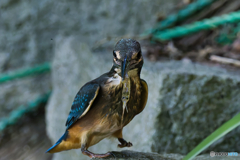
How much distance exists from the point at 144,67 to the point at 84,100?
83 centimetres

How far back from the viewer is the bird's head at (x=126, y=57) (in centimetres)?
85

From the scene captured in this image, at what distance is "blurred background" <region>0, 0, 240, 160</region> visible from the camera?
163cm

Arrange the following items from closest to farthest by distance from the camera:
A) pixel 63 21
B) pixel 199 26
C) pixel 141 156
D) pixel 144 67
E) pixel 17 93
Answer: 1. pixel 141 156
2. pixel 144 67
3. pixel 199 26
4. pixel 63 21
5. pixel 17 93

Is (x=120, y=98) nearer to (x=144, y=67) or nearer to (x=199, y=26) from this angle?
(x=144, y=67)

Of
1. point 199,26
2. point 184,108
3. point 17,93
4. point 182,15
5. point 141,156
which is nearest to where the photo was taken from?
point 141,156

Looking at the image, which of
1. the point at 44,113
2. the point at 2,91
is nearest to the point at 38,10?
the point at 2,91

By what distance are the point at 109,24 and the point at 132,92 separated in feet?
6.40

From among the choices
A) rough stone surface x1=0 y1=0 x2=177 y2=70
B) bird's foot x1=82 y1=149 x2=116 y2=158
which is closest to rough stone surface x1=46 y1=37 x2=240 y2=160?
bird's foot x1=82 y1=149 x2=116 y2=158

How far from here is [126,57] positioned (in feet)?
2.80

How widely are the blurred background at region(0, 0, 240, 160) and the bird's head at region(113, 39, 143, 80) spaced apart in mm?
736

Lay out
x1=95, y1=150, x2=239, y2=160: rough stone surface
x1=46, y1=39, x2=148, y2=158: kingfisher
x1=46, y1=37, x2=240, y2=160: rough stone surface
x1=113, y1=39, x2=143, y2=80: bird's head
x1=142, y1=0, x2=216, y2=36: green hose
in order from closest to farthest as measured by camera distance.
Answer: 1. x1=113, y1=39, x2=143, y2=80: bird's head
2. x1=46, y1=39, x2=148, y2=158: kingfisher
3. x1=95, y1=150, x2=239, y2=160: rough stone surface
4. x1=46, y1=37, x2=240, y2=160: rough stone surface
5. x1=142, y1=0, x2=216, y2=36: green hose

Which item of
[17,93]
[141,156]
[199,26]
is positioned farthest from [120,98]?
[17,93]

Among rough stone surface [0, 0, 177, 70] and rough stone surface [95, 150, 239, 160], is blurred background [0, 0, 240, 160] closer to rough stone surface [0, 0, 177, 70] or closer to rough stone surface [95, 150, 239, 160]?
rough stone surface [0, 0, 177, 70]

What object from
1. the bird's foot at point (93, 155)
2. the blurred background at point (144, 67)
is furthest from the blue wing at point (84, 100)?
the blurred background at point (144, 67)
